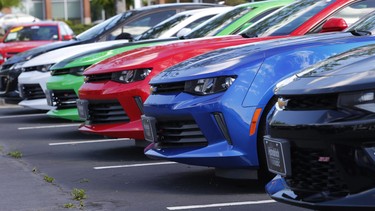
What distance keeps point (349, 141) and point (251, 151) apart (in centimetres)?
223

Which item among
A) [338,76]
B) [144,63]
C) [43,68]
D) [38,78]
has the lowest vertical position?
[38,78]

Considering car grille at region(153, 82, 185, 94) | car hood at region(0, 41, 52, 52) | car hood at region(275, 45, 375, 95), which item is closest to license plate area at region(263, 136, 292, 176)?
car hood at region(275, 45, 375, 95)

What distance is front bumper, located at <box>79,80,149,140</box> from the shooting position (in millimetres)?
8688

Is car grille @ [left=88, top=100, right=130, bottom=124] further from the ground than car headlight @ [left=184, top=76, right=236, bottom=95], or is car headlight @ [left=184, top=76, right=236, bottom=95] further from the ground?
car headlight @ [left=184, top=76, right=236, bottom=95]

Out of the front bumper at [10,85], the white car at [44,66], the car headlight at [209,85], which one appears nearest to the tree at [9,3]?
the front bumper at [10,85]

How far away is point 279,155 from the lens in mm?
4980

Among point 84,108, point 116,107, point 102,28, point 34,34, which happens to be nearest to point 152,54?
point 116,107

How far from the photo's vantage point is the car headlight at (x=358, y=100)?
4496mm

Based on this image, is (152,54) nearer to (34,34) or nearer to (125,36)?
(125,36)

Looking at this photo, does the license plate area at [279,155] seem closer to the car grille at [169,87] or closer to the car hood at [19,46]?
the car grille at [169,87]

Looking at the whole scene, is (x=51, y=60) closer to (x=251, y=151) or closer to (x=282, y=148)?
(x=251, y=151)

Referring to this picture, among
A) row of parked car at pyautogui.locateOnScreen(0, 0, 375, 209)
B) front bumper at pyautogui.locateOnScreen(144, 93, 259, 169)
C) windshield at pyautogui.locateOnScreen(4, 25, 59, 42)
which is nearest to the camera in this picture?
row of parked car at pyautogui.locateOnScreen(0, 0, 375, 209)

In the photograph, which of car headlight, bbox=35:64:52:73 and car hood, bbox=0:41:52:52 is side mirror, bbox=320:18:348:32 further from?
car hood, bbox=0:41:52:52

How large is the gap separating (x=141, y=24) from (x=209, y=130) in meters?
8.15
